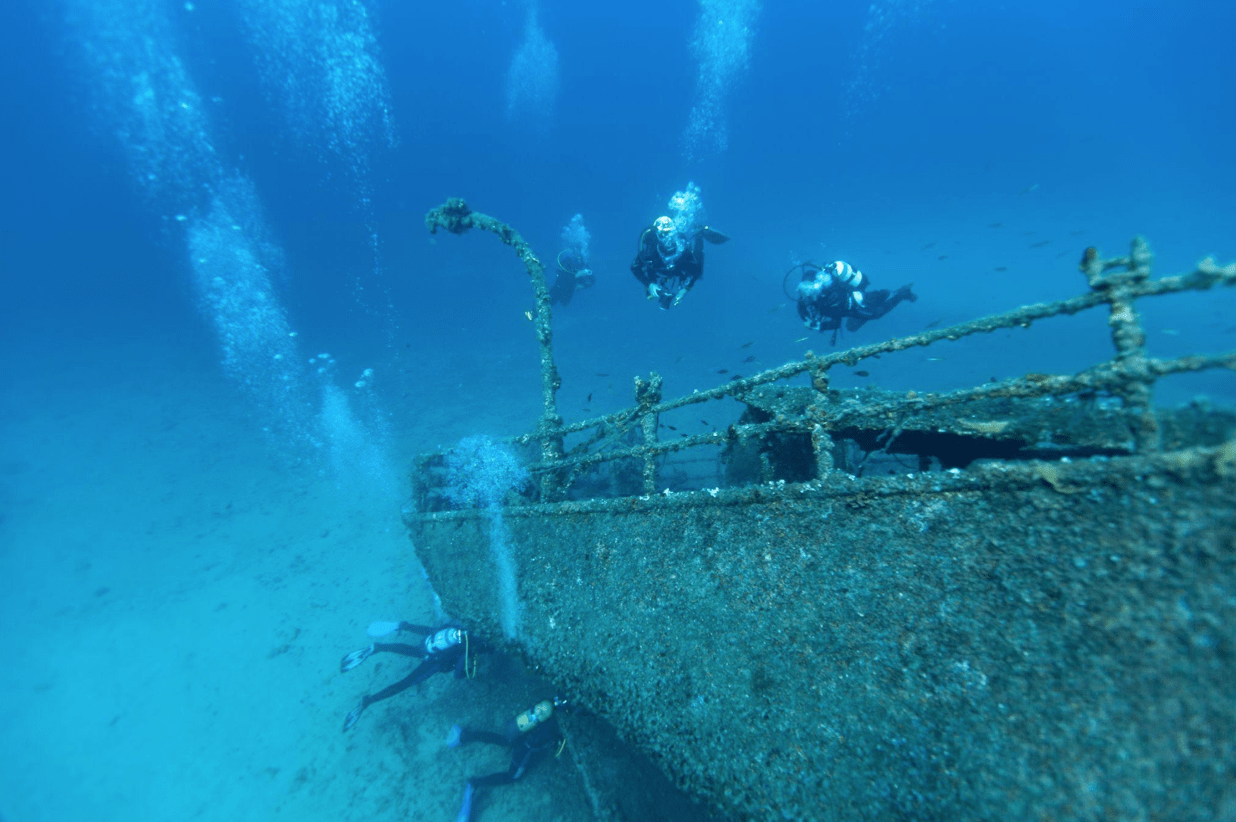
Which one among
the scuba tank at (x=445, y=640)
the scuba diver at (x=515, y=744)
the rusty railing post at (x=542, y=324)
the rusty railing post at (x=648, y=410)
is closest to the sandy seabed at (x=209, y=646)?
the scuba diver at (x=515, y=744)

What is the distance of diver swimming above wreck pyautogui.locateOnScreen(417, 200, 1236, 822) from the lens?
5.58 feet

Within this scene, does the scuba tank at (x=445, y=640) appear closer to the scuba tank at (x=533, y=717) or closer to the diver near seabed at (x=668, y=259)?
the scuba tank at (x=533, y=717)

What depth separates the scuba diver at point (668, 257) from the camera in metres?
7.93

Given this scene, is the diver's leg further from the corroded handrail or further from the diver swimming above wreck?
the corroded handrail

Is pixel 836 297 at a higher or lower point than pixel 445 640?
higher

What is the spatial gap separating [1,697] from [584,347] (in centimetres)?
2136

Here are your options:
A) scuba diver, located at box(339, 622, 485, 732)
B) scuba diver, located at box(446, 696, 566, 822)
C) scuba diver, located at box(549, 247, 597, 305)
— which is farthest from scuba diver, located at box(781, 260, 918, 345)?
scuba diver, located at box(549, 247, 597, 305)

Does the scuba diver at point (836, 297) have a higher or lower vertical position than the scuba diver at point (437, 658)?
higher

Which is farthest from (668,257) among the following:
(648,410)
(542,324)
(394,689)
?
(394,689)

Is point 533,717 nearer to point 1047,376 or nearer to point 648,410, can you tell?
point 648,410

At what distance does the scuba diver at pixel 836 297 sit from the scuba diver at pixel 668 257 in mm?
2031

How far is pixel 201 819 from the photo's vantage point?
23.7 feet

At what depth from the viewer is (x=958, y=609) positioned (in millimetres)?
2139

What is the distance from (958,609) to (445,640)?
20.8 ft
